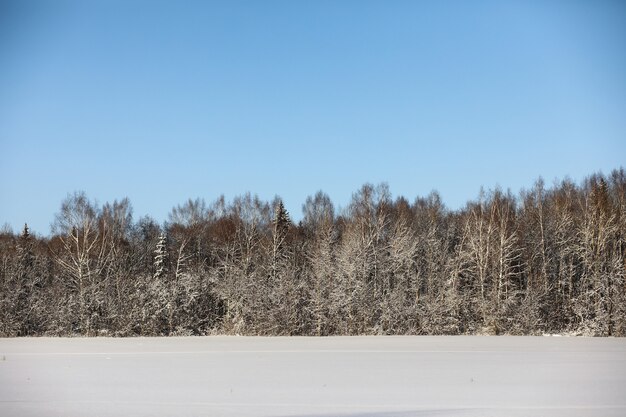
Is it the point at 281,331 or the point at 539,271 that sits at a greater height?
the point at 539,271

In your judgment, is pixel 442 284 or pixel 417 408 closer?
pixel 417 408

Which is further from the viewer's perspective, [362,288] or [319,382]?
[362,288]

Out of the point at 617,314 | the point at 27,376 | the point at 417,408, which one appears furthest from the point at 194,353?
the point at 617,314

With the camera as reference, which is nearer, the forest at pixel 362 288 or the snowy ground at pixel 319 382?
the snowy ground at pixel 319 382

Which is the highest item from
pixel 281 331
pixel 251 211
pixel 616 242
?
pixel 251 211

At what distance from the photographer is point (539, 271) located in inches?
1908

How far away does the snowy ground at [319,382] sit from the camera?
9664mm

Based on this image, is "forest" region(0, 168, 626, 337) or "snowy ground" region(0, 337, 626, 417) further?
"forest" region(0, 168, 626, 337)

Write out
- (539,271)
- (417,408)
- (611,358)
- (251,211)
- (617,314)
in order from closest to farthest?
(417,408) → (611,358) → (617,314) → (539,271) → (251,211)

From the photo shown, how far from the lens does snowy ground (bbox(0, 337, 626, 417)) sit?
966 cm

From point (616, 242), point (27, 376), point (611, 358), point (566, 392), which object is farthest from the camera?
point (616, 242)

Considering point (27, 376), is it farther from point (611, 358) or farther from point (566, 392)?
point (611, 358)

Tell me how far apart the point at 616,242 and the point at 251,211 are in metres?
32.2

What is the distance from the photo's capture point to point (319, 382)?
506 inches
